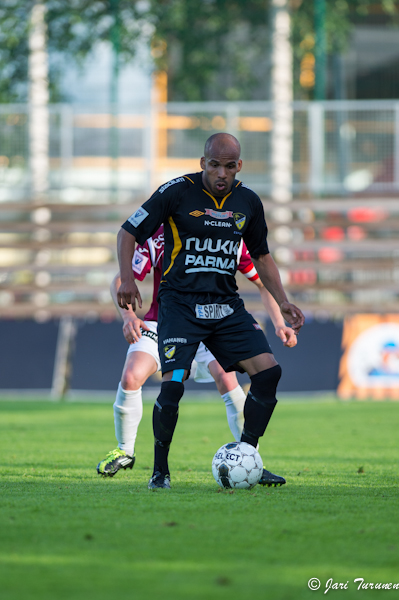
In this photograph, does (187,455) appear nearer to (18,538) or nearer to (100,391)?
(18,538)

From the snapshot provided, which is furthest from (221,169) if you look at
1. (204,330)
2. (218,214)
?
(204,330)

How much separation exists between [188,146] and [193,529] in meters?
15.4

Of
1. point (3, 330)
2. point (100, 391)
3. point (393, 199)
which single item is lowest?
point (100, 391)

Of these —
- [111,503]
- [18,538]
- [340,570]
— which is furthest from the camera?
[111,503]

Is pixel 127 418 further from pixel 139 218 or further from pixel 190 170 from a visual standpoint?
pixel 190 170

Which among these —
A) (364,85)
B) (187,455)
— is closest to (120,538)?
(187,455)

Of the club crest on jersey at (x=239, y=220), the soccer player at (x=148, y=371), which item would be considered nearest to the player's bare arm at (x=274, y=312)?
the soccer player at (x=148, y=371)

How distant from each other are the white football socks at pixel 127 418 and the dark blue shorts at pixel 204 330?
3.47 ft

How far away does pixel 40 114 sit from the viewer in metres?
18.7

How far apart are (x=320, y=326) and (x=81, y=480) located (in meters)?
9.31

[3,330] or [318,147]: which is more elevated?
[318,147]

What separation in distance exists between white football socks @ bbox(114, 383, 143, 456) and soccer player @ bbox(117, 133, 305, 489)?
95 centimetres

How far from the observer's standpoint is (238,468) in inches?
204

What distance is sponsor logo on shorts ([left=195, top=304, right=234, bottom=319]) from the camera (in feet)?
17.6
